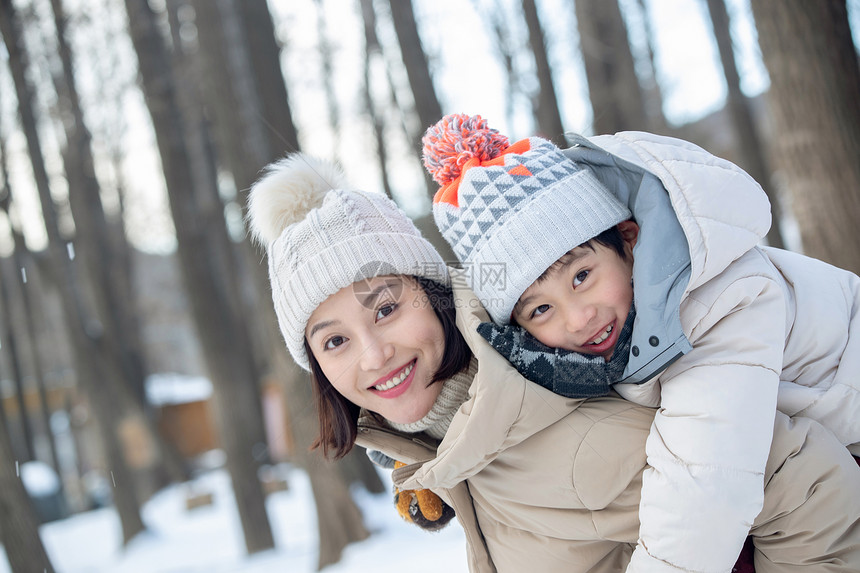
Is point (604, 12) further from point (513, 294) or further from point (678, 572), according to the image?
point (678, 572)

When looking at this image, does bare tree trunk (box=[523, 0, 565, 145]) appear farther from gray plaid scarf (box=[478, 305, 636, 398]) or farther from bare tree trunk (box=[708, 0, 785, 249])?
gray plaid scarf (box=[478, 305, 636, 398])

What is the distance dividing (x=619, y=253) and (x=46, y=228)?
419 inches

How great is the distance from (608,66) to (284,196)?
553 centimetres

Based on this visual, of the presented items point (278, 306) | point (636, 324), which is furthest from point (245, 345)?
point (636, 324)

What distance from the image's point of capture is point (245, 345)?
33.6 ft

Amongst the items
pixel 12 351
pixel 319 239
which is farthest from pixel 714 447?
pixel 12 351

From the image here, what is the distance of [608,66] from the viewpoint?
698 centimetres

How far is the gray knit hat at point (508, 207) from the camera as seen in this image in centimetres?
191

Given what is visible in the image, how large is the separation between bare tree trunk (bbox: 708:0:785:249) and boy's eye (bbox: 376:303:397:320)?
8068mm

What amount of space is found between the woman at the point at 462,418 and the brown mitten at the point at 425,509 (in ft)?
0.70

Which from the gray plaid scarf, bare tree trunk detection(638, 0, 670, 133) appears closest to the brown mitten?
the gray plaid scarf

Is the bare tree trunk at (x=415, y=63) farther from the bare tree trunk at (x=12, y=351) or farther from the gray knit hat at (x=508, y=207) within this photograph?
the bare tree trunk at (x=12, y=351)

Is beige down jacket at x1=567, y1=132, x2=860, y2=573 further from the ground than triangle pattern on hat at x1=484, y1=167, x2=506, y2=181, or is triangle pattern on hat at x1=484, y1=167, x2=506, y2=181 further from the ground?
triangle pattern on hat at x1=484, y1=167, x2=506, y2=181

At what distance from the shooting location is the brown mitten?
2.35 m
